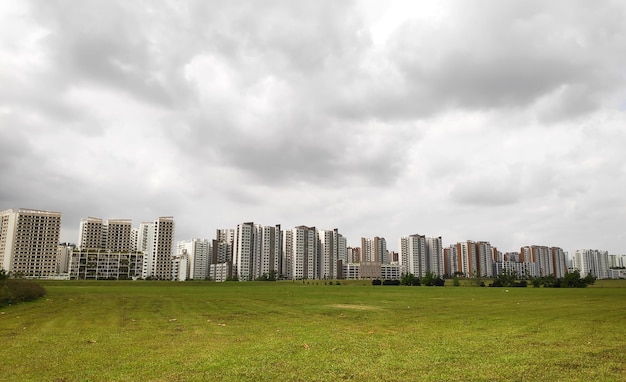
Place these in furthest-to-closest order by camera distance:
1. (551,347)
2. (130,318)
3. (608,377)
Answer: (130,318)
(551,347)
(608,377)

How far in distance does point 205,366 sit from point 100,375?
2202 millimetres

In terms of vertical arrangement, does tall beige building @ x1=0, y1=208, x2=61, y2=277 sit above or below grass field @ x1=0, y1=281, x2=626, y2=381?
above

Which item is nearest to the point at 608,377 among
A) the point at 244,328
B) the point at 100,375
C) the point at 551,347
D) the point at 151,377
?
the point at 551,347

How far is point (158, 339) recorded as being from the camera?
1435 centimetres

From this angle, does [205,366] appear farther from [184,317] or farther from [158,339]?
[184,317]

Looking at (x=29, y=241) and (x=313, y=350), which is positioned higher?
(x=29, y=241)

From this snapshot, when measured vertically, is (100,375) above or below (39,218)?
below

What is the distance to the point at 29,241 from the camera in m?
188

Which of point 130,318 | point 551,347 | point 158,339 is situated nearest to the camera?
point 551,347

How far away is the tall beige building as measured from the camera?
7308 inches

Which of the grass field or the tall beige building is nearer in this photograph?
the grass field

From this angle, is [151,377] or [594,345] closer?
[151,377]

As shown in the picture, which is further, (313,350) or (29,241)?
(29,241)

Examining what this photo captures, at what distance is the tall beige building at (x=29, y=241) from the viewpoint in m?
186
